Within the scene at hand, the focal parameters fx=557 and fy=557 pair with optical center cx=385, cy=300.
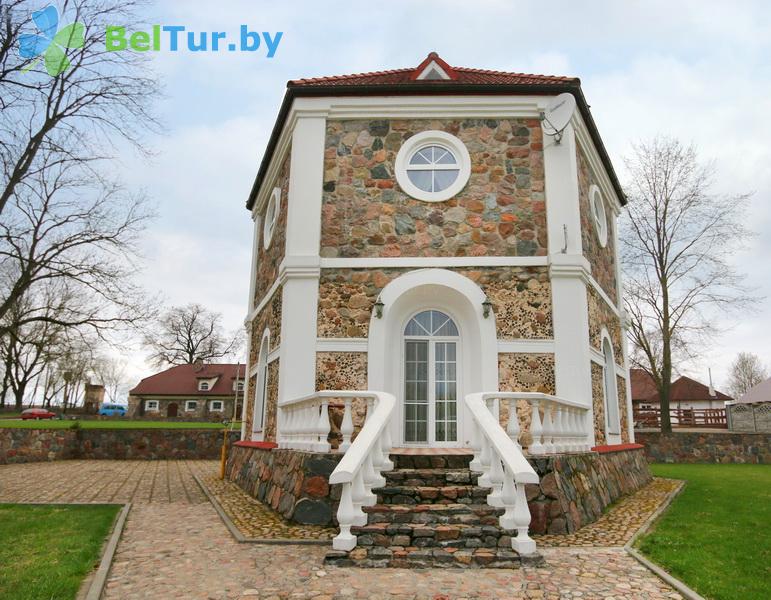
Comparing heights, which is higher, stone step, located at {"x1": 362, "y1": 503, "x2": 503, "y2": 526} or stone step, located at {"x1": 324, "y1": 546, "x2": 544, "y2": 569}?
stone step, located at {"x1": 362, "y1": 503, "x2": 503, "y2": 526}

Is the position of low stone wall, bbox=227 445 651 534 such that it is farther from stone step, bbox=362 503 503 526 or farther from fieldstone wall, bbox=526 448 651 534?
stone step, bbox=362 503 503 526

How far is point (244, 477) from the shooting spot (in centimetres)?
1086

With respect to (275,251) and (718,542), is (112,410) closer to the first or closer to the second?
(275,251)

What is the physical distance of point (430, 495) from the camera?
21.4 feet

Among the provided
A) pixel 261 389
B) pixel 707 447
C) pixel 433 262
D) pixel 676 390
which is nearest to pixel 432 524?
pixel 433 262

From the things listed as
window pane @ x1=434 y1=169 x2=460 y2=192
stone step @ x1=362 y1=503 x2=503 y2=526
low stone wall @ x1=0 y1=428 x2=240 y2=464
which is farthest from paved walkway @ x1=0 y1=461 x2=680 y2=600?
low stone wall @ x1=0 y1=428 x2=240 y2=464

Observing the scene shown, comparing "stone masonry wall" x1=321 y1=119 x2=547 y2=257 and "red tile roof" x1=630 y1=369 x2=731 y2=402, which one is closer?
"stone masonry wall" x1=321 y1=119 x2=547 y2=257

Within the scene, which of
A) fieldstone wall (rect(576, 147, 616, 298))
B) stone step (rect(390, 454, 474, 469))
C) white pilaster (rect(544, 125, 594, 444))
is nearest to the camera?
stone step (rect(390, 454, 474, 469))

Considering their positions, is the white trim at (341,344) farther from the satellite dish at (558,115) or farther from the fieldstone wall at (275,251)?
the satellite dish at (558,115)

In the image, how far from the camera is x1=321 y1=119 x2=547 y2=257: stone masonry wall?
9852 mm

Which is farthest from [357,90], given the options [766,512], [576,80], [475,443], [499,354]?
[766,512]

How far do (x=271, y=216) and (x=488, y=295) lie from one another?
5817 mm

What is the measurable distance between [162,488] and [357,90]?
8733 millimetres

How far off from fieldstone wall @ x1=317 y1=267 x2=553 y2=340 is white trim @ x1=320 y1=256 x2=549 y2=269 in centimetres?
8
